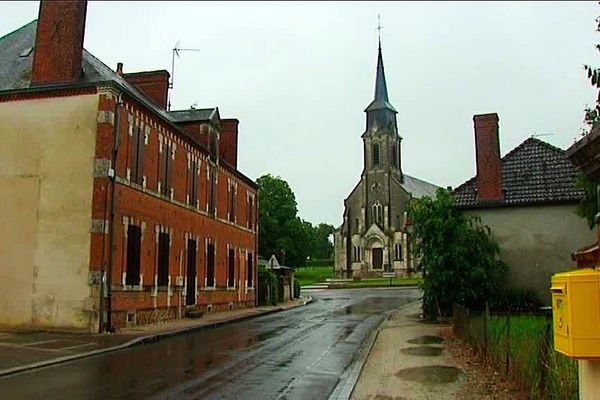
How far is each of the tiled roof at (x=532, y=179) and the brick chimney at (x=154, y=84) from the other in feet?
50.4

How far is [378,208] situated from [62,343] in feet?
242

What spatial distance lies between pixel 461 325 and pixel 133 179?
12.0m

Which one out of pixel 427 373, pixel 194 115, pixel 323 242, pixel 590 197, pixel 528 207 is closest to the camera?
pixel 590 197

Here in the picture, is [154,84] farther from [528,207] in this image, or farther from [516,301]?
[516,301]

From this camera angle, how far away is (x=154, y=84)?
30.4 metres

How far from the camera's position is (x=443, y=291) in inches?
877

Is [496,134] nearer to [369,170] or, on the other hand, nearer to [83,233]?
[83,233]

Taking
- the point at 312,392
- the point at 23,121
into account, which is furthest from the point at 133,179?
the point at 312,392

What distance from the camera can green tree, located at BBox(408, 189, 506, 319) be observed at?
21641mm

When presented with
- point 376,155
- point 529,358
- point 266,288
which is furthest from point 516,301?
point 376,155

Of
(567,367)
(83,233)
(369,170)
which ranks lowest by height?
(567,367)

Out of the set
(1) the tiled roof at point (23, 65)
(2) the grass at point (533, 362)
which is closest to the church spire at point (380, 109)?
(1) the tiled roof at point (23, 65)

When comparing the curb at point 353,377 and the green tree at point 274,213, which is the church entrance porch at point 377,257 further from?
the curb at point 353,377

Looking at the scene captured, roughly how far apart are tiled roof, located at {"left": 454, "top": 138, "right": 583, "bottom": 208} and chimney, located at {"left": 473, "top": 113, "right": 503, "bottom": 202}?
1.35 ft
